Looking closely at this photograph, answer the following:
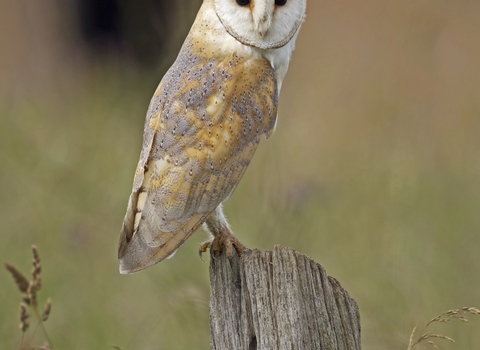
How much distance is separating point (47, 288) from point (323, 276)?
244cm

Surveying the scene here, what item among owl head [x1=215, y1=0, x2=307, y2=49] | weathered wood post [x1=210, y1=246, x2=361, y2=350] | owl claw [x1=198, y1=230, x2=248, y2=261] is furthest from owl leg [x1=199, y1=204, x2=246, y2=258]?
owl head [x1=215, y1=0, x2=307, y2=49]

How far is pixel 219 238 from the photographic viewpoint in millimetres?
3090

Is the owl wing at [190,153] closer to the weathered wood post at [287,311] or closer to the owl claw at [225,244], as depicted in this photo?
the owl claw at [225,244]

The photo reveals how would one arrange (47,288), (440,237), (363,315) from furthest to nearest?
(47,288)
(440,237)
(363,315)

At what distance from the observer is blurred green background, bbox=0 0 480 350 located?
12.1 feet

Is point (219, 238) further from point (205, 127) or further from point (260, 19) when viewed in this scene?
point (260, 19)

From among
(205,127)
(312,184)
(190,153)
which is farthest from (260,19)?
(312,184)

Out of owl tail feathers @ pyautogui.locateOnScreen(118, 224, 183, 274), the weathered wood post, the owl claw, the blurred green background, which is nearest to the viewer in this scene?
the weathered wood post

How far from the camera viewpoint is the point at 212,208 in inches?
113

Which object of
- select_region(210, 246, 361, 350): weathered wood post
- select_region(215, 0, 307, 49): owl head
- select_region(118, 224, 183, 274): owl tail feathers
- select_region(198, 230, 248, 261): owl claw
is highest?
select_region(215, 0, 307, 49): owl head

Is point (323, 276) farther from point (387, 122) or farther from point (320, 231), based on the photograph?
point (387, 122)

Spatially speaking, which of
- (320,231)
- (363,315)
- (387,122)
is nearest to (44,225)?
(320,231)

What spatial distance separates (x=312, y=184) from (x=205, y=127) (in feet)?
5.05

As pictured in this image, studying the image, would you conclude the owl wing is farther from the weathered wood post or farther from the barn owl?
the weathered wood post
